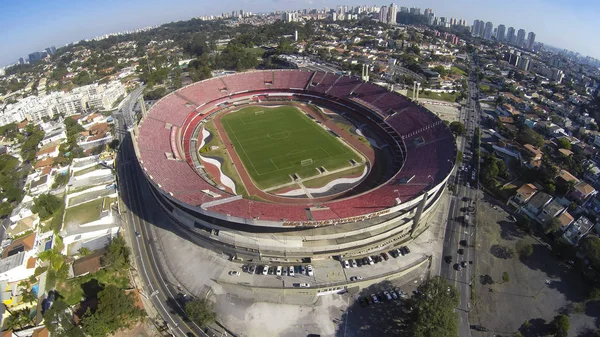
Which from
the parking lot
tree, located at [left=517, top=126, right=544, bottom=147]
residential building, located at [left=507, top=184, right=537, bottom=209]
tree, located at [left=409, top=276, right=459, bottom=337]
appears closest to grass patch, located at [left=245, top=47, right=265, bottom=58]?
tree, located at [left=517, top=126, right=544, bottom=147]

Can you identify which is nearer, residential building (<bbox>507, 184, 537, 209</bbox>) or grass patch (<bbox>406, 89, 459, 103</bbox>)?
residential building (<bbox>507, 184, 537, 209</bbox>)

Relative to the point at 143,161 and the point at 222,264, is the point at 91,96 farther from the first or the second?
the point at 222,264

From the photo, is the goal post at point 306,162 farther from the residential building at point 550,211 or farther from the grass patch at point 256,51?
the grass patch at point 256,51

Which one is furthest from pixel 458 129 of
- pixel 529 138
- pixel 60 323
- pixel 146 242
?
pixel 60 323

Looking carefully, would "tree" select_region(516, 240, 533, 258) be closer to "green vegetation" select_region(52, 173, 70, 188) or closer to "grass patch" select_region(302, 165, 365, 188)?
"grass patch" select_region(302, 165, 365, 188)

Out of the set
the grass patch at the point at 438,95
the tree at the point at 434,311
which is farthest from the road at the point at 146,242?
the grass patch at the point at 438,95

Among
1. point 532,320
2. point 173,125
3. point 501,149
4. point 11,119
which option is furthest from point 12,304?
point 501,149
